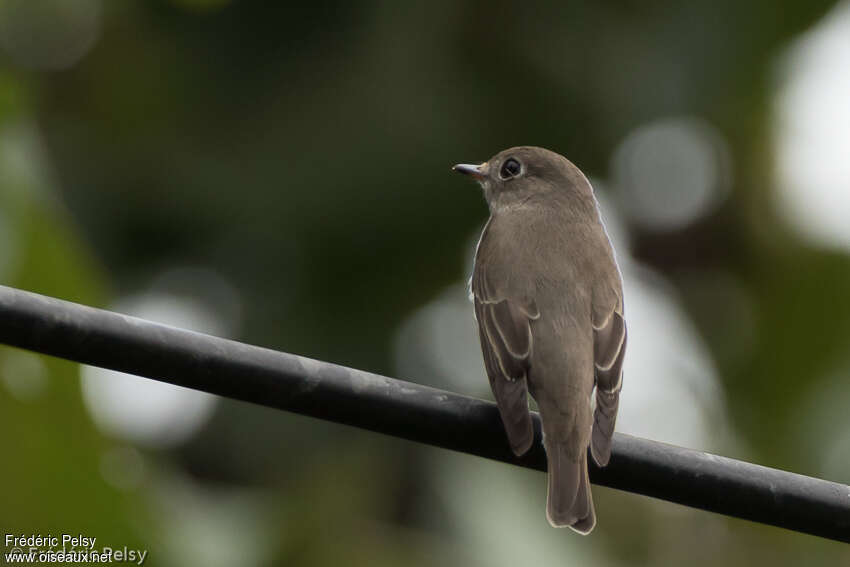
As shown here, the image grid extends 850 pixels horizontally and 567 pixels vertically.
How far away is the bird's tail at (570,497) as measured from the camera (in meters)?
4.79

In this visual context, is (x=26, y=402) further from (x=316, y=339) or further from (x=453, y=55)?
(x=453, y=55)

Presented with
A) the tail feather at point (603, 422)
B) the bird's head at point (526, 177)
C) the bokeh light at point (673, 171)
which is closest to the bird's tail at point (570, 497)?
the tail feather at point (603, 422)

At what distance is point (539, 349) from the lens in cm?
521

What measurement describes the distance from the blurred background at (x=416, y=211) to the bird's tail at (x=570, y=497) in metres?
1.80

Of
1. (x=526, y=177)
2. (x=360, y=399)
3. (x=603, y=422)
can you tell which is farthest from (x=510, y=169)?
(x=360, y=399)

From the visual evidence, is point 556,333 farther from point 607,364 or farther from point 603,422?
point 603,422

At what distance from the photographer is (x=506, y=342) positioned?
17.3 feet

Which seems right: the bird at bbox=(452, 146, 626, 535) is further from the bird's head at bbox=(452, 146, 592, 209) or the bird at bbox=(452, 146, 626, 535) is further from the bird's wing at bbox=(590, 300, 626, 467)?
the bird's head at bbox=(452, 146, 592, 209)

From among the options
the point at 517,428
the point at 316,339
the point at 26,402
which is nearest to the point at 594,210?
the point at 517,428

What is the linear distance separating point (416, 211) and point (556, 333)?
487 cm

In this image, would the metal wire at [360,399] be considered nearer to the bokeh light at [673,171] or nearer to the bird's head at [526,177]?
the bird's head at [526,177]

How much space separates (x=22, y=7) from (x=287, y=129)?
7.49 ft

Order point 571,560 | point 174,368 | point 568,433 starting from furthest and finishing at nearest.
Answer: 1. point 571,560
2. point 568,433
3. point 174,368

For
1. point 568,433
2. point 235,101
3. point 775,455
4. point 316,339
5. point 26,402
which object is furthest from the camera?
point 235,101
